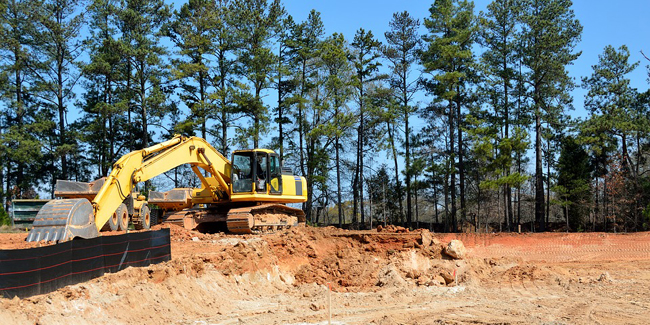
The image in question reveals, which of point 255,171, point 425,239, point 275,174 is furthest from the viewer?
point 275,174

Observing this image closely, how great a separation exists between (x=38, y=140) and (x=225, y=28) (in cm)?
1347

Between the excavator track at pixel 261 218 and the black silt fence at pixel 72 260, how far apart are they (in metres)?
6.33

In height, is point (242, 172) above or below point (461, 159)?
below

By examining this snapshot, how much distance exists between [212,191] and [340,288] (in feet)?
28.5

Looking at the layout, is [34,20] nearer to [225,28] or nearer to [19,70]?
[19,70]

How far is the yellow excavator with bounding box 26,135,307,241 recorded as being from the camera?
15.5 meters

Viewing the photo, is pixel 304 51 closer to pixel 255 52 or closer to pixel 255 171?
pixel 255 52

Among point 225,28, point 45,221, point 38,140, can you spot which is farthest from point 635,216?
point 38,140

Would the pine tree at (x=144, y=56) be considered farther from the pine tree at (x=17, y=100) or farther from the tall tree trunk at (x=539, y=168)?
the tall tree trunk at (x=539, y=168)

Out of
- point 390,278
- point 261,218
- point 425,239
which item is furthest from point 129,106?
point 390,278

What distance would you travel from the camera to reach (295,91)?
37.6m

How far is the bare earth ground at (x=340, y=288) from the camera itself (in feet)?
31.8

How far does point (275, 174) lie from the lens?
2047cm

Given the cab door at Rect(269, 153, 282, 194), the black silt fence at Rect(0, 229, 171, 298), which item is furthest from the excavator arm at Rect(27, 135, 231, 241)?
the cab door at Rect(269, 153, 282, 194)
